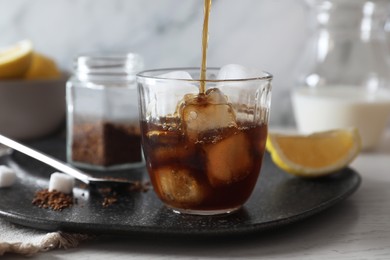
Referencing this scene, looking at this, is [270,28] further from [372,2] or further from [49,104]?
[49,104]

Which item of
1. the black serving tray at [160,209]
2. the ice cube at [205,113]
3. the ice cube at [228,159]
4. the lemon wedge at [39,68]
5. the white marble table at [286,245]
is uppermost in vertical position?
the ice cube at [205,113]

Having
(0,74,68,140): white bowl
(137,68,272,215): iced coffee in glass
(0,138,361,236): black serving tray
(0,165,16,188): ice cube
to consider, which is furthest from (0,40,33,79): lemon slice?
(137,68,272,215): iced coffee in glass

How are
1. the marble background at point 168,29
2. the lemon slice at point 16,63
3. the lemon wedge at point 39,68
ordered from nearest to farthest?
the lemon slice at point 16,63, the lemon wedge at point 39,68, the marble background at point 168,29

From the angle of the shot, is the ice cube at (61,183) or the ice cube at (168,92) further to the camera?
the ice cube at (61,183)

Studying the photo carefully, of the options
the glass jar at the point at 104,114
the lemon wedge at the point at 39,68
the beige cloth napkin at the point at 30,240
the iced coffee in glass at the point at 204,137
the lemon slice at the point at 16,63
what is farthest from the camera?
the lemon wedge at the point at 39,68

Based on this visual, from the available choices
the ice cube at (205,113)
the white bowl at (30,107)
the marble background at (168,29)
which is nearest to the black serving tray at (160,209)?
the ice cube at (205,113)

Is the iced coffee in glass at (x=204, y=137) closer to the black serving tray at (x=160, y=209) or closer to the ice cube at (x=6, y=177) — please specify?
the black serving tray at (x=160, y=209)

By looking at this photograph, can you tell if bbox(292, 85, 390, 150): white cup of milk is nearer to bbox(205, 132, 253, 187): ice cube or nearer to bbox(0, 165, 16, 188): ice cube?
bbox(205, 132, 253, 187): ice cube

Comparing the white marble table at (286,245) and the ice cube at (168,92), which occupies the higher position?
the ice cube at (168,92)
